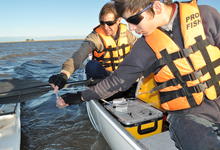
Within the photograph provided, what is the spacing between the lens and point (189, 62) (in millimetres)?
1483

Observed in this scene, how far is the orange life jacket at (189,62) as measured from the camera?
1.46 metres

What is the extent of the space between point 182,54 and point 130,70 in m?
0.45

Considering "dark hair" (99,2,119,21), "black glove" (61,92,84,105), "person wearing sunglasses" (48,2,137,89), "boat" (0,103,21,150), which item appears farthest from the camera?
"person wearing sunglasses" (48,2,137,89)

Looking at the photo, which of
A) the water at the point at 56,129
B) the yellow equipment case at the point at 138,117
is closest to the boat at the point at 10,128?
the water at the point at 56,129

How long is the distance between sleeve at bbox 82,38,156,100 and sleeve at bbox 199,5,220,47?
47cm

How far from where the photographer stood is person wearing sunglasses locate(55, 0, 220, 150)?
1436 millimetres

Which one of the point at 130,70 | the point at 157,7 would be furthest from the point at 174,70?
the point at 157,7

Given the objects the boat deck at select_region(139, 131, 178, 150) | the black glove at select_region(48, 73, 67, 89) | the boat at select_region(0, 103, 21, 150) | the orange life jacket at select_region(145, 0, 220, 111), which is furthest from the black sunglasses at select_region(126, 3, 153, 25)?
the boat at select_region(0, 103, 21, 150)

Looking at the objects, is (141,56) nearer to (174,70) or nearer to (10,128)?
(174,70)

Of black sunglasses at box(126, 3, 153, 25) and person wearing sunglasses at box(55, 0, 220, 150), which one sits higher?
black sunglasses at box(126, 3, 153, 25)

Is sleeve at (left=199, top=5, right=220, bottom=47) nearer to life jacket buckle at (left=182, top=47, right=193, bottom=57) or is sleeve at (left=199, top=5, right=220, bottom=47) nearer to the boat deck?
life jacket buckle at (left=182, top=47, right=193, bottom=57)

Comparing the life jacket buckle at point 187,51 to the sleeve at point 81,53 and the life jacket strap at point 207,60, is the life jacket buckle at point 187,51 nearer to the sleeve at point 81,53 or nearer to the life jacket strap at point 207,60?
the life jacket strap at point 207,60

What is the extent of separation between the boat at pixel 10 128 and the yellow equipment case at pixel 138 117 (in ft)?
4.79

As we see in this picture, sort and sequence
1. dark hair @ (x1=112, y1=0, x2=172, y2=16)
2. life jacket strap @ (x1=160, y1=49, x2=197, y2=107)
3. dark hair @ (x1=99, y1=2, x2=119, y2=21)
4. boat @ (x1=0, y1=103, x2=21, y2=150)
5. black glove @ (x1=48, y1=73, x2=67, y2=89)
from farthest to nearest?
dark hair @ (x1=99, y1=2, x2=119, y2=21)
boat @ (x1=0, y1=103, x2=21, y2=150)
black glove @ (x1=48, y1=73, x2=67, y2=89)
life jacket strap @ (x1=160, y1=49, x2=197, y2=107)
dark hair @ (x1=112, y1=0, x2=172, y2=16)
